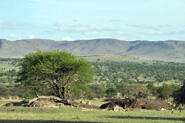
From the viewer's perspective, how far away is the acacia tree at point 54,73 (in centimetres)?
4378

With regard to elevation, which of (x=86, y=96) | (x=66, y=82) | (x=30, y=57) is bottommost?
(x=86, y=96)

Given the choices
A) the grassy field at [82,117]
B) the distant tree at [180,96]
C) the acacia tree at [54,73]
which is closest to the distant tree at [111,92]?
the acacia tree at [54,73]

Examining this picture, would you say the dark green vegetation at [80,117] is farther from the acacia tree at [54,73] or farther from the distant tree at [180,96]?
the acacia tree at [54,73]

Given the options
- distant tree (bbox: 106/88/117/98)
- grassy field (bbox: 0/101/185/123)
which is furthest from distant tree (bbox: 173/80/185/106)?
distant tree (bbox: 106/88/117/98)

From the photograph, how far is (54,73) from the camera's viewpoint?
1716 inches

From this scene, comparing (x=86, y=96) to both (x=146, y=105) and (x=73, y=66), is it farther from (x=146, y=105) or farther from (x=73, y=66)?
(x=146, y=105)

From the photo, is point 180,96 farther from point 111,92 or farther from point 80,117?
point 111,92

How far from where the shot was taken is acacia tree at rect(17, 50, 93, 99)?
144ft

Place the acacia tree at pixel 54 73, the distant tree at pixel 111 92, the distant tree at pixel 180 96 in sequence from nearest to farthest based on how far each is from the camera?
the distant tree at pixel 180 96 → the acacia tree at pixel 54 73 → the distant tree at pixel 111 92

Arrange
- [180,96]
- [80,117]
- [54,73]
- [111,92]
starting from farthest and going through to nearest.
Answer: [111,92], [54,73], [80,117], [180,96]

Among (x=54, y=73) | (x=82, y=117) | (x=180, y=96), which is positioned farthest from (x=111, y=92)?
(x=180, y=96)

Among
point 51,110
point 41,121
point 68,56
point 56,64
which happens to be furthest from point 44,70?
point 41,121

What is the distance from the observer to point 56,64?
146 ft

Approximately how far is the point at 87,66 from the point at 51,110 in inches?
584
